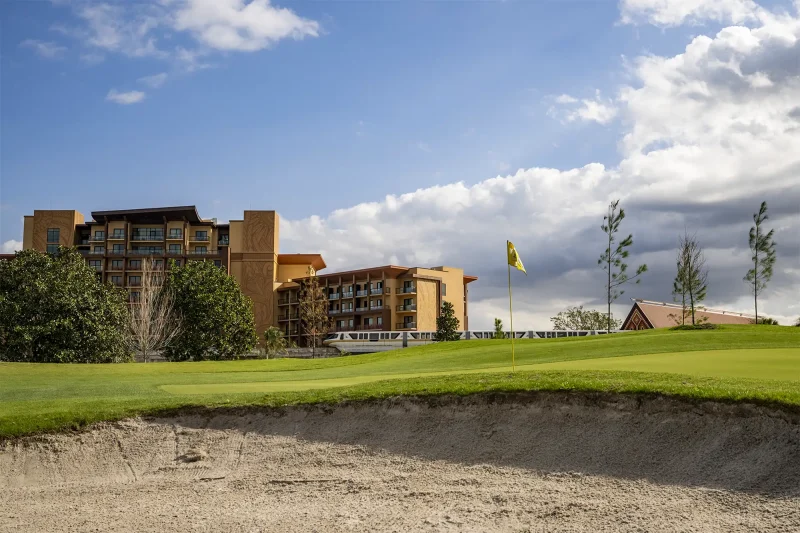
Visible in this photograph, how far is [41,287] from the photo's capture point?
45.5 meters

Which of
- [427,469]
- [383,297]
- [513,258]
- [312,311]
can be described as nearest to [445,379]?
[513,258]

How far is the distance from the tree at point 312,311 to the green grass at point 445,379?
155 ft

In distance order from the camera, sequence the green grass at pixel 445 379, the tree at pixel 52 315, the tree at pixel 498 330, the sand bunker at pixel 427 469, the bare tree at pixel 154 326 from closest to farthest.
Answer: the sand bunker at pixel 427 469 → the green grass at pixel 445 379 → the tree at pixel 52 315 → the bare tree at pixel 154 326 → the tree at pixel 498 330

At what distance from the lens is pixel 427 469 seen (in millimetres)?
11211

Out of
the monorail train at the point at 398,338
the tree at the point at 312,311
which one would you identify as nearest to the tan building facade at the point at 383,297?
the tree at the point at 312,311

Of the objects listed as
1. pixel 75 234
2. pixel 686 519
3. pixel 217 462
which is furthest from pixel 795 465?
pixel 75 234

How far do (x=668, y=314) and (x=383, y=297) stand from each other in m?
43.3

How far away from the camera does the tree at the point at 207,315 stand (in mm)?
57625

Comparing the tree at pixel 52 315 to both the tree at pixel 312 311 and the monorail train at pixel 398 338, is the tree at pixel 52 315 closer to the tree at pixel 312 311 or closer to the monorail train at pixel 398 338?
the monorail train at pixel 398 338

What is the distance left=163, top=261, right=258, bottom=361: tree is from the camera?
2269 inches

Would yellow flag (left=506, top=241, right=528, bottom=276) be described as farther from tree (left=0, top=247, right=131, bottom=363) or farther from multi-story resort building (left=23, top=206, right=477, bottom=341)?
multi-story resort building (left=23, top=206, right=477, bottom=341)

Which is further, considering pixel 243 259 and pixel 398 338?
pixel 243 259

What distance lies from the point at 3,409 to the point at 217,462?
7.32m

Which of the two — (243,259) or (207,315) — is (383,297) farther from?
(207,315)
